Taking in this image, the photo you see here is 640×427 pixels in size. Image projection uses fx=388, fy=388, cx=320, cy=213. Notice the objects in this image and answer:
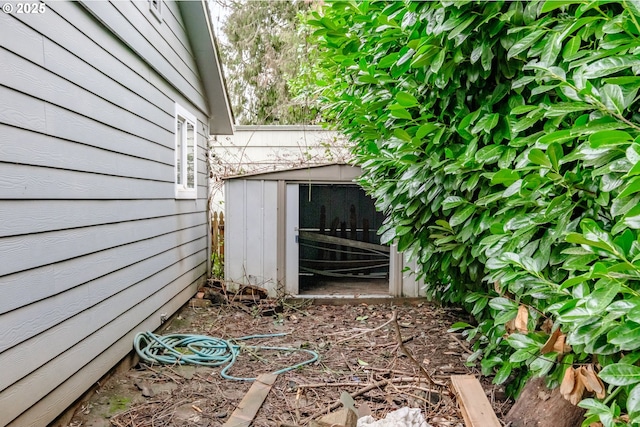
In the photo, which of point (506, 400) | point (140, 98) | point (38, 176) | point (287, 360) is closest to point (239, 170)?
point (140, 98)

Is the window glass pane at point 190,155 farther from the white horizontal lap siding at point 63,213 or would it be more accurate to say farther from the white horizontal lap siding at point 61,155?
the white horizontal lap siding at point 61,155

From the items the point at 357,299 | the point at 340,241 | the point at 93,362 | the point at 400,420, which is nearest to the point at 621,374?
the point at 400,420

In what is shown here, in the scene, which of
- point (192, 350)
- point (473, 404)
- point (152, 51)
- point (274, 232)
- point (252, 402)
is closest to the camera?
point (473, 404)

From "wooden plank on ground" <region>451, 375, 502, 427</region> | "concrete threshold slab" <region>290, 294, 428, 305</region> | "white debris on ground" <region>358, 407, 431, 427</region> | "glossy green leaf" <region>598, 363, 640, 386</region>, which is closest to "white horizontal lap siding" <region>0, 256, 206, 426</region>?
"white debris on ground" <region>358, 407, 431, 427</region>

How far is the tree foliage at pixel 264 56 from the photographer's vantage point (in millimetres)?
9383

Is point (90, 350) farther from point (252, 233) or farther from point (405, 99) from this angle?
point (252, 233)

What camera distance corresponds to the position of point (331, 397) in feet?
9.11

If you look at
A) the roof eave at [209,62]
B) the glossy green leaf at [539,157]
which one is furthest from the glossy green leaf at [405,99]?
the roof eave at [209,62]

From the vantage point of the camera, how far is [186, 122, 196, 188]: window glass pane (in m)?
5.28

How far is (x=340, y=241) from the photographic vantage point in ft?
20.3

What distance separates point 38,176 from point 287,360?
239 centimetres

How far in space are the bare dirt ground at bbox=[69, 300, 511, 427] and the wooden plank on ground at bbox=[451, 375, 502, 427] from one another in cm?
12

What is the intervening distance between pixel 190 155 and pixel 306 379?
3498 mm

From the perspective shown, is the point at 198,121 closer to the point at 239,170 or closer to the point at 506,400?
the point at 239,170
